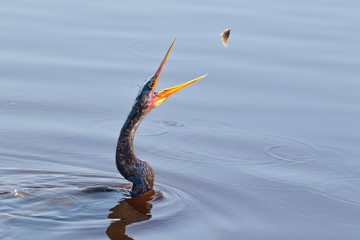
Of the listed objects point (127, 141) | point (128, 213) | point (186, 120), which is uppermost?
point (186, 120)

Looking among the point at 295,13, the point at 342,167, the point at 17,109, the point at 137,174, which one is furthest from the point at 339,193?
the point at 295,13

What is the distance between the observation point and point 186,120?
25.0 ft

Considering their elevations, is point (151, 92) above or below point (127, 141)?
above

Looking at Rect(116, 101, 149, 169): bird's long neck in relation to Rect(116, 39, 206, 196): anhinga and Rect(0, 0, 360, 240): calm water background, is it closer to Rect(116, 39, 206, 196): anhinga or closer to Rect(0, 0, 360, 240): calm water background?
Rect(116, 39, 206, 196): anhinga

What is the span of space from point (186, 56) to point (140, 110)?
3.56 meters

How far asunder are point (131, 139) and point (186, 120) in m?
1.70

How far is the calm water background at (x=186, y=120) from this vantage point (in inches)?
222

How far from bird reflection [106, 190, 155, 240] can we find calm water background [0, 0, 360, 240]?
0.02m

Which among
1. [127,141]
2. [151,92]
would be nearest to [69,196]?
[127,141]

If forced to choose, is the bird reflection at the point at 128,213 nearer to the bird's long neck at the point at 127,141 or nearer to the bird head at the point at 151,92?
the bird's long neck at the point at 127,141

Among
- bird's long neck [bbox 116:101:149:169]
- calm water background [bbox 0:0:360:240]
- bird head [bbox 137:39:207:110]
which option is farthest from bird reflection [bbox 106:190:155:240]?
bird head [bbox 137:39:207:110]

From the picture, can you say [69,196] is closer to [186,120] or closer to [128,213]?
[128,213]

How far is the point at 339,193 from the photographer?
6219 mm

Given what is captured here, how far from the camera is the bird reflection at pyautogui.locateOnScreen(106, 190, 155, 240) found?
529 cm
